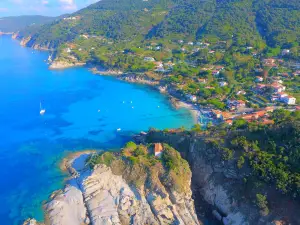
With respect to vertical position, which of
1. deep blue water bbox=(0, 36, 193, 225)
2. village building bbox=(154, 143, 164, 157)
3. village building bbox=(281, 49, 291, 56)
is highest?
village building bbox=(154, 143, 164, 157)

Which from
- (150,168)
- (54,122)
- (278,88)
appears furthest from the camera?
(278,88)

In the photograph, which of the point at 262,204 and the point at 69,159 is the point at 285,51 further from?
the point at 69,159

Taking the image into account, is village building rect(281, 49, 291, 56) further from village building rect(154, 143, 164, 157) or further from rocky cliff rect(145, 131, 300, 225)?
village building rect(154, 143, 164, 157)

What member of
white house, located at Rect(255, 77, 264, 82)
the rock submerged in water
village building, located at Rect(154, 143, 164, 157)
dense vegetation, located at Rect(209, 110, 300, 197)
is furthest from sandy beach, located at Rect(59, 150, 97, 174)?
white house, located at Rect(255, 77, 264, 82)

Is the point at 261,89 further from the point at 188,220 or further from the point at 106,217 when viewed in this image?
the point at 106,217

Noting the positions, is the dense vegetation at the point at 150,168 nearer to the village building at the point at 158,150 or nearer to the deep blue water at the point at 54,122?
the village building at the point at 158,150

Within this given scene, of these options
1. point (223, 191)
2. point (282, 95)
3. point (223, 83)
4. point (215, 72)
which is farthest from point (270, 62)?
point (223, 191)

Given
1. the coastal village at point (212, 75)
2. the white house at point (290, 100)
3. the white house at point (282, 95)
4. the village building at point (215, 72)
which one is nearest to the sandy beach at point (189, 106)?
the coastal village at point (212, 75)
